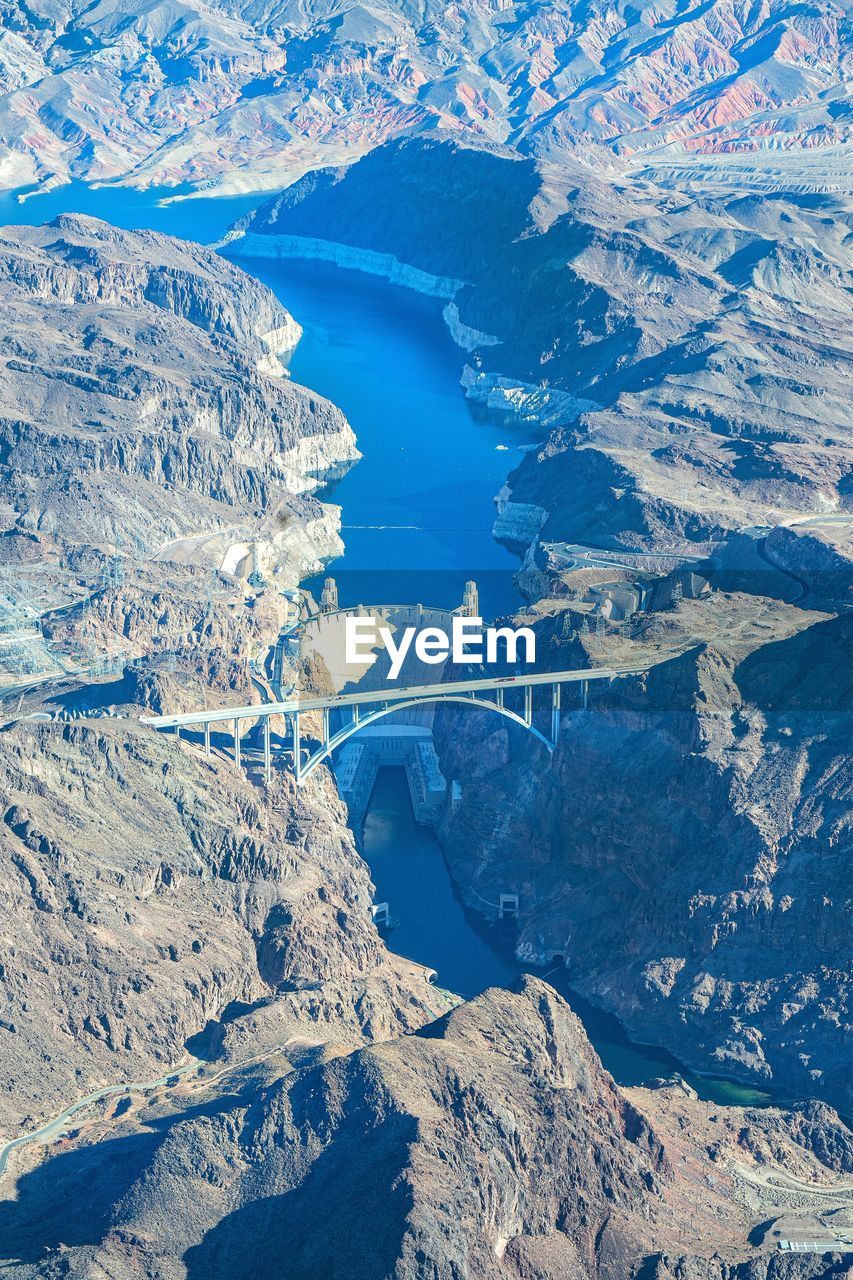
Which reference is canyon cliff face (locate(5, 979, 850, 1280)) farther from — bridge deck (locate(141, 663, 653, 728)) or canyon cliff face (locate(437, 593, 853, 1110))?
bridge deck (locate(141, 663, 653, 728))

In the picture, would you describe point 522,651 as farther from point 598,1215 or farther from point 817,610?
point 598,1215

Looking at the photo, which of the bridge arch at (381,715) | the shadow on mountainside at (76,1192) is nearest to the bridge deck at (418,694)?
the bridge arch at (381,715)

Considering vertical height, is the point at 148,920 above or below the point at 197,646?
below

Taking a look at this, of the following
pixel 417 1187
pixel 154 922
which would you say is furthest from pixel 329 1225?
pixel 154 922

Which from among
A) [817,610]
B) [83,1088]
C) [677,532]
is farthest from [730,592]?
[83,1088]

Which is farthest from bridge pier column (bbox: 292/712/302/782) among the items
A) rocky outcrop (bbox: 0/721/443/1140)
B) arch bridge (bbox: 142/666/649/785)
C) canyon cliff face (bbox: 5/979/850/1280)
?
canyon cliff face (bbox: 5/979/850/1280)

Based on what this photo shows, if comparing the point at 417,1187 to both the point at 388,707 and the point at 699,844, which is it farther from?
the point at 388,707

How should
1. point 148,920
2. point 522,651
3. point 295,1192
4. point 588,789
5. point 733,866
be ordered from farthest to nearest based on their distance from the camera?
point 522,651, point 588,789, point 733,866, point 148,920, point 295,1192
